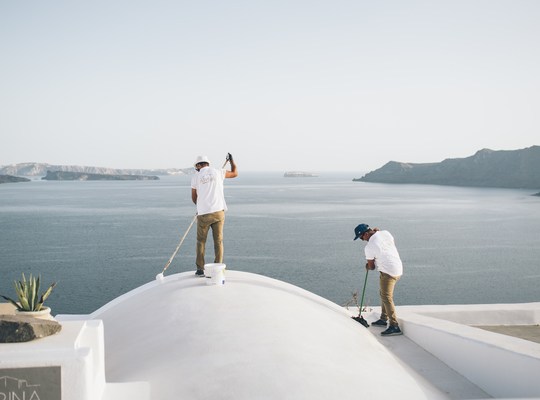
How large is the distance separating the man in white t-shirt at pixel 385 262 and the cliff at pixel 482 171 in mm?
147277

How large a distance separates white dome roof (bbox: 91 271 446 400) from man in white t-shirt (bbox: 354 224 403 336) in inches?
20.1

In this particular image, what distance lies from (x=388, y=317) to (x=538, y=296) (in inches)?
1177

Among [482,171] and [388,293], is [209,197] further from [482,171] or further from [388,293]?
[482,171]

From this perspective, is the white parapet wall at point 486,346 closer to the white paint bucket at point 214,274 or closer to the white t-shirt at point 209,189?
the white paint bucket at point 214,274

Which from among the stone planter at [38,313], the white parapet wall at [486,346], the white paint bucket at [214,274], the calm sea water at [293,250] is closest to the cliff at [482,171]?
the calm sea water at [293,250]

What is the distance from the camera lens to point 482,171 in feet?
514

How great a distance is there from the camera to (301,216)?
7181cm

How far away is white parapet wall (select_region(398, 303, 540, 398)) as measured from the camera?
5.36 m

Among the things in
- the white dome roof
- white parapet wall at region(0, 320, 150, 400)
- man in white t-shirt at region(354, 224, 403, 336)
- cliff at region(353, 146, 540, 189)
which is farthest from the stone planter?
cliff at region(353, 146, 540, 189)

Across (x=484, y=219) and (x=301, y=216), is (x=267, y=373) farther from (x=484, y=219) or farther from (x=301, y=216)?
(x=484, y=219)

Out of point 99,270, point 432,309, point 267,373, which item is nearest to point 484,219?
point 99,270

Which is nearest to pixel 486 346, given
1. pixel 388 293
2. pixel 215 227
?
pixel 388 293

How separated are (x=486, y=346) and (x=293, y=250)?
4023 centimetres

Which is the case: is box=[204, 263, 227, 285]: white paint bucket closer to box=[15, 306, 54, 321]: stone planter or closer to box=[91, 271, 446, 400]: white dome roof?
box=[91, 271, 446, 400]: white dome roof
